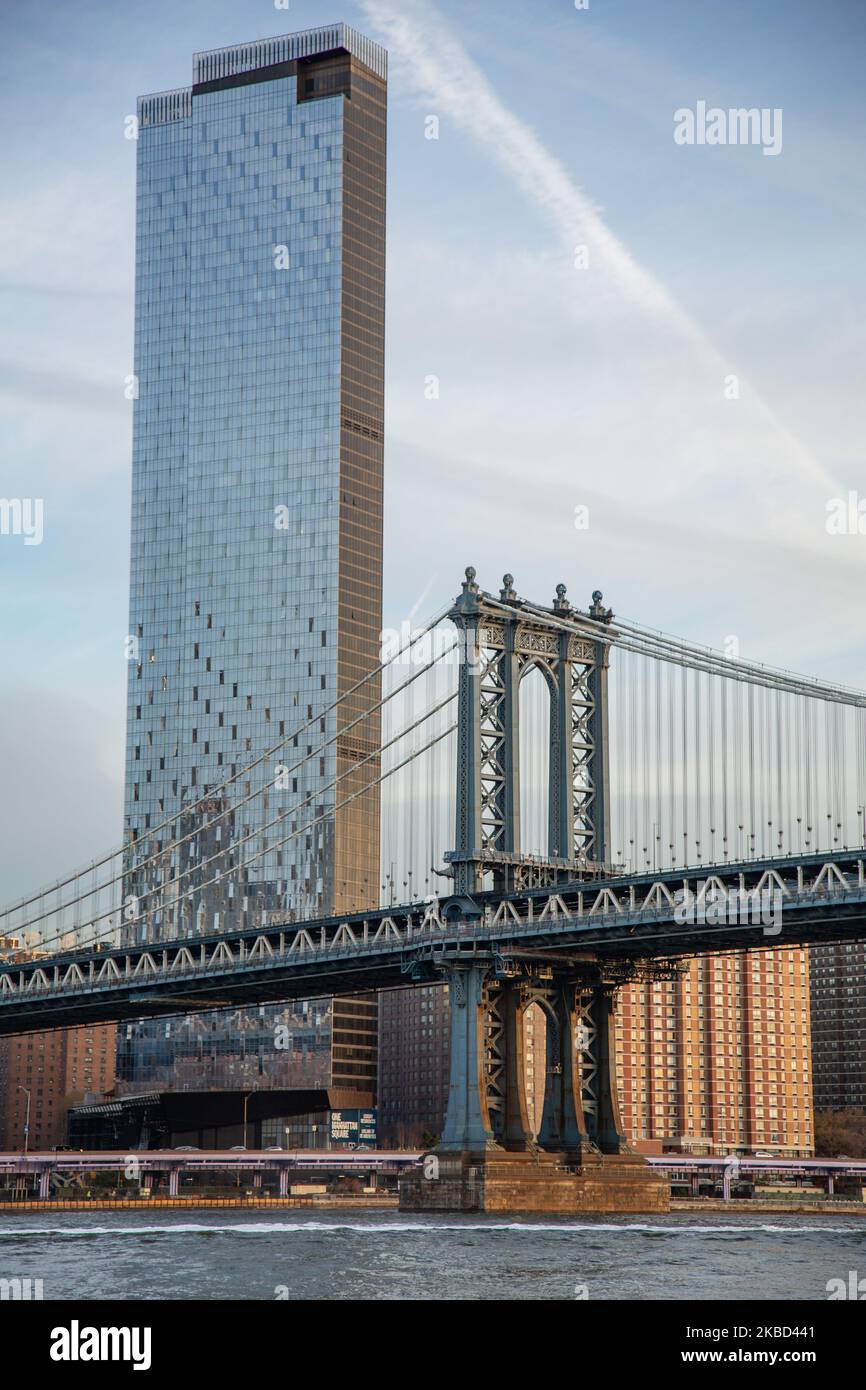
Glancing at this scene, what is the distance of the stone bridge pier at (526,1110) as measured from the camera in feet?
334

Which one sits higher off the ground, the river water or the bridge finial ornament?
the bridge finial ornament

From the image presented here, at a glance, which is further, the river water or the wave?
the wave

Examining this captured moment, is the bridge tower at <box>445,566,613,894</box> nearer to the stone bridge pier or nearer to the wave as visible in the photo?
the stone bridge pier

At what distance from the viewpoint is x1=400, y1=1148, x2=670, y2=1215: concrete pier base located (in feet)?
331

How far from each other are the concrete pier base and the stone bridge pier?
7cm

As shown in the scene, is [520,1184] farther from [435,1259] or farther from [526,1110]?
[435,1259]

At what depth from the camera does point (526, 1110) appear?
A: 10612cm

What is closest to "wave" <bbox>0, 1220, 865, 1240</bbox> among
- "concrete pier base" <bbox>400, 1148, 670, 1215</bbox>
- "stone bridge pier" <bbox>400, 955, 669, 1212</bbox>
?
"concrete pier base" <bbox>400, 1148, 670, 1215</bbox>

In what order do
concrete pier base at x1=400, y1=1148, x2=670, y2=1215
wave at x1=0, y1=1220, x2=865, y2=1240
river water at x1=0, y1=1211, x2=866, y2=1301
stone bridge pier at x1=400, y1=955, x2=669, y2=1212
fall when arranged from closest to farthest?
river water at x1=0, y1=1211, x2=866, y2=1301 < wave at x1=0, y1=1220, x2=865, y2=1240 < concrete pier base at x1=400, y1=1148, x2=670, y2=1215 < stone bridge pier at x1=400, y1=955, x2=669, y2=1212

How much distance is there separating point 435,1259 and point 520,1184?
34.4 meters

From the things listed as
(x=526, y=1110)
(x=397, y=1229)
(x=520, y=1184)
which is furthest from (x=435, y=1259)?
(x=526, y=1110)
